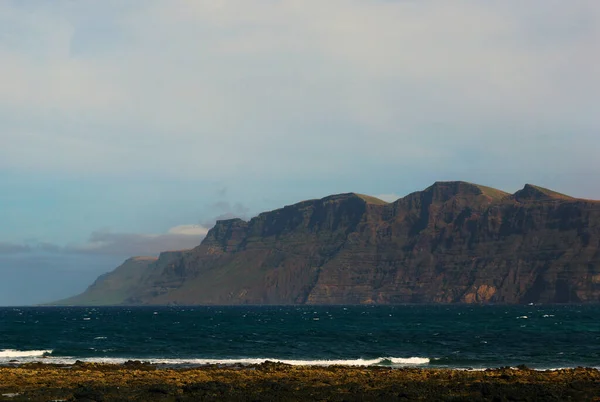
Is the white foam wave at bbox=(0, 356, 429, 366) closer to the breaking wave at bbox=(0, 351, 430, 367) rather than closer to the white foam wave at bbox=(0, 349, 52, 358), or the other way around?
the breaking wave at bbox=(0, 351, 430, 367)

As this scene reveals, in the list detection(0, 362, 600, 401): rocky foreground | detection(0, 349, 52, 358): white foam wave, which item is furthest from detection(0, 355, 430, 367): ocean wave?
detection(0, 362, 600, 401): rocky foreground

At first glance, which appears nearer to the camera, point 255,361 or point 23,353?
point 255,361

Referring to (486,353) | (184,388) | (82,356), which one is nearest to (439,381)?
(184,388)

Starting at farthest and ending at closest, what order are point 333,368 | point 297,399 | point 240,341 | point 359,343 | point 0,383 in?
point 240,341 < point 359,343 < point 333,368 < point 0,383 < point 297,399

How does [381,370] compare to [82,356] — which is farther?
[82,356]

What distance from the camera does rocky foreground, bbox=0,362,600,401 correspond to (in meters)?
38.4

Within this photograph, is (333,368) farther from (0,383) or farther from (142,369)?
(0,383)

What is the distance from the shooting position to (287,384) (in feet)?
143

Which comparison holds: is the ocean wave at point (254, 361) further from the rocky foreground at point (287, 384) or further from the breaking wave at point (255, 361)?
the rocky foreground at point (287, 384)

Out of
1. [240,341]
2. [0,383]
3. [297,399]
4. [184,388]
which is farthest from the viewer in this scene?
[240,341]

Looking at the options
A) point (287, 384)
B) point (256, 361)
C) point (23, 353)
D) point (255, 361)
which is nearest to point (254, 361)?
point (255, 361)

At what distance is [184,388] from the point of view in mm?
41469

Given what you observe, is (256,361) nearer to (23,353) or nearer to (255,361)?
(255,361)

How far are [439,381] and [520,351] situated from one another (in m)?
36.2
